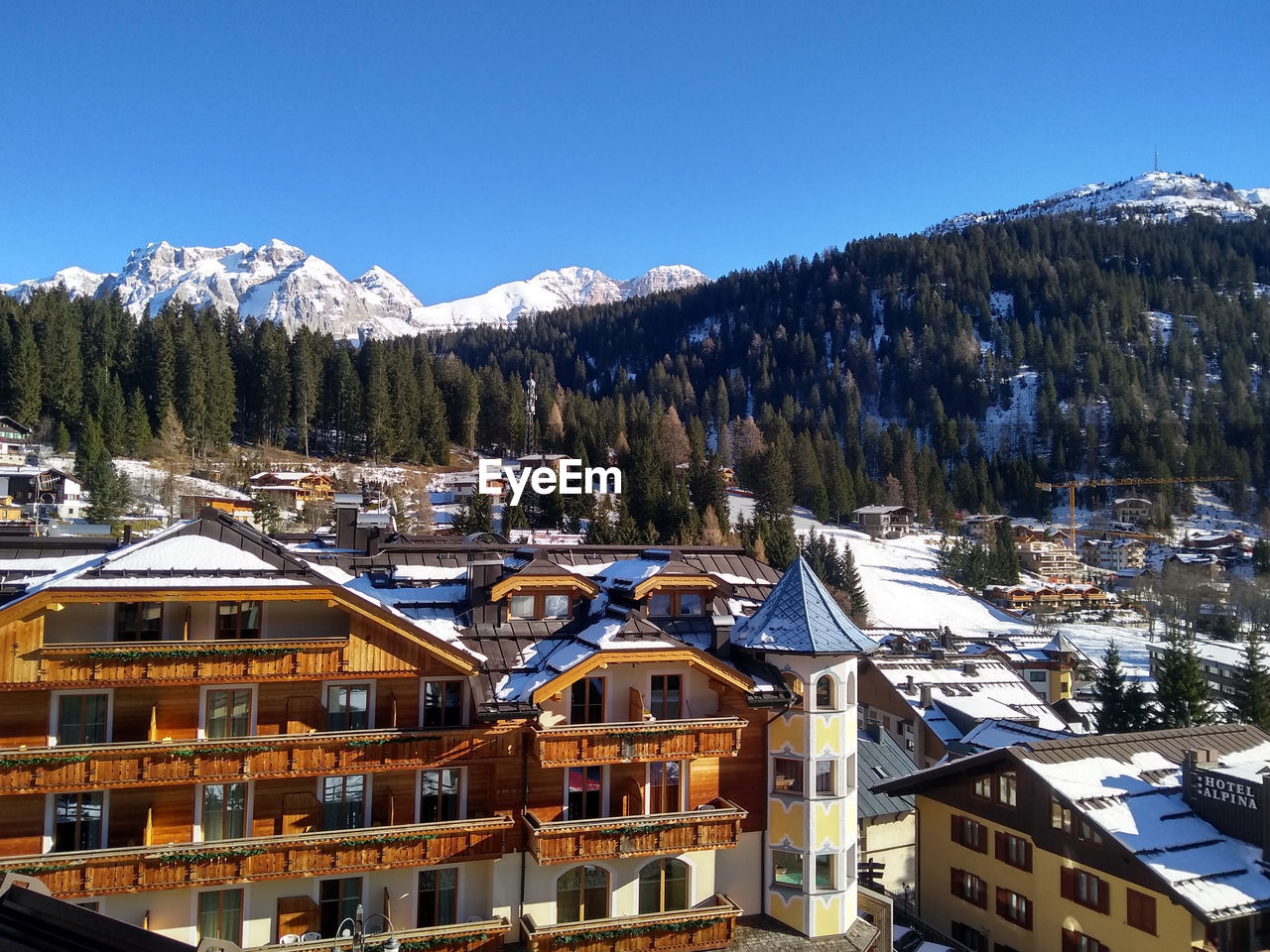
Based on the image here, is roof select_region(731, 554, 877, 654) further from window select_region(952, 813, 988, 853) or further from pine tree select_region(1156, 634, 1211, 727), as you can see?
pine tree select_region(1156, 634, 1211, 727)

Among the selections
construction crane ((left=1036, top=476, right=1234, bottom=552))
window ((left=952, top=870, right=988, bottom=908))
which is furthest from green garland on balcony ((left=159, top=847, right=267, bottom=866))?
construction crane ((left=1036, top=476, right=1234, bottom=552))

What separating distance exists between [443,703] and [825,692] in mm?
8875

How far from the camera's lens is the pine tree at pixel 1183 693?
4700 centimetres

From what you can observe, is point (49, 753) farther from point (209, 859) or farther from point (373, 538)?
point (373, 538)

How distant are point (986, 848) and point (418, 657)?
18327mm

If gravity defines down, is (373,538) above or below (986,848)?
above

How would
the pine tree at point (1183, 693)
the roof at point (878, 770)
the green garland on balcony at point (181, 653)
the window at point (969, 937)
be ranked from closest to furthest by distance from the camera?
the green garland on balcony at point (181, 653) < the window at point (969, 937) < the roof at point (878, 770) < the pine tree at point (1183, 693)

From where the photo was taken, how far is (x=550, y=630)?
20.9 m

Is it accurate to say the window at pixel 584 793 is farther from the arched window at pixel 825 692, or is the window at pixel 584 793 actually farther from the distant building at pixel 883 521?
the distant building at pixel 883 521

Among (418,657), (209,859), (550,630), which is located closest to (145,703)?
(209,859)

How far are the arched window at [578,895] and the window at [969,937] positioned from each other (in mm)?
13574

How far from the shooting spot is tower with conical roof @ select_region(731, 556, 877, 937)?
65.5ft

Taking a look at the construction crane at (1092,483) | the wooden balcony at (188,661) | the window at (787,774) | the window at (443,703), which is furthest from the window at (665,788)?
the construction crane at (1092,483)

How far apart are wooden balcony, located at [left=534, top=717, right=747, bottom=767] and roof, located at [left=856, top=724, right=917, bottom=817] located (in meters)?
13.0
